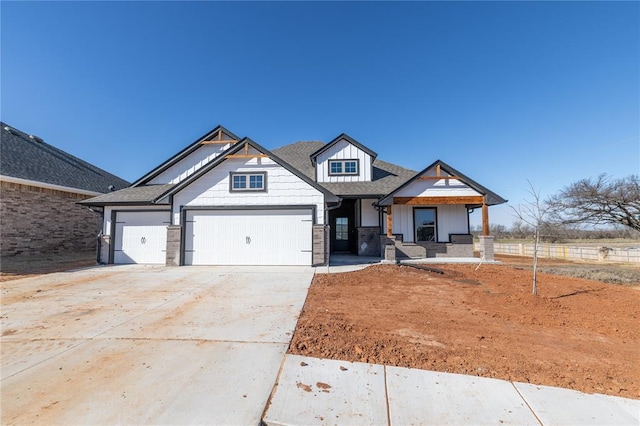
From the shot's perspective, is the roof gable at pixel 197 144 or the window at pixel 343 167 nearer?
the roof gable at pixel 197 144

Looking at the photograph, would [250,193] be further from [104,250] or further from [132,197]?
[104,250]

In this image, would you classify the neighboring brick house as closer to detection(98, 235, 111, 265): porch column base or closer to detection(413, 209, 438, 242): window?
detection(98, 235, 111, 265): porch column base

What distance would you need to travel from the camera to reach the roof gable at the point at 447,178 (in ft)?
42.1

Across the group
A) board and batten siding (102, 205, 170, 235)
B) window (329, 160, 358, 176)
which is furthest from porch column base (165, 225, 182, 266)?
window (329, 160, 358, 176)

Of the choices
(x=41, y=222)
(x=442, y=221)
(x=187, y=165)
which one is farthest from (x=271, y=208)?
(x=41, y=222)

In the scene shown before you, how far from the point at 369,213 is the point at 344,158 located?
11.0 feet

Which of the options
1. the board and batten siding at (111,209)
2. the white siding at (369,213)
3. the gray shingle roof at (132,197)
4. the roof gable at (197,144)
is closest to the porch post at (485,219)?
the white siding at (369,213)

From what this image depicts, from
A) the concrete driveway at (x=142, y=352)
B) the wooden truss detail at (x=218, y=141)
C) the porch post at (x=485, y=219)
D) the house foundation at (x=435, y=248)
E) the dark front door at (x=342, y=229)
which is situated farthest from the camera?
the dark front door at (x=342, y=229)

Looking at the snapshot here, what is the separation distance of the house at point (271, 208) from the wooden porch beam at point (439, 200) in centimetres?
5

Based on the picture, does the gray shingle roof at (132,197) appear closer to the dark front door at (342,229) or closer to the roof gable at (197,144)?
the roof gable at (197,144)

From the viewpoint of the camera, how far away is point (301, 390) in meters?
2.99

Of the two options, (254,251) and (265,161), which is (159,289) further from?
(265,161)

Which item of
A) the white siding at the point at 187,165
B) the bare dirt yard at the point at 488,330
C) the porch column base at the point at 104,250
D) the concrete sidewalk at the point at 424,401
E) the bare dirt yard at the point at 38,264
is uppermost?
the white siding at the point at 187,165

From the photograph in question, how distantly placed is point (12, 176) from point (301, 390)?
56.2 ft
